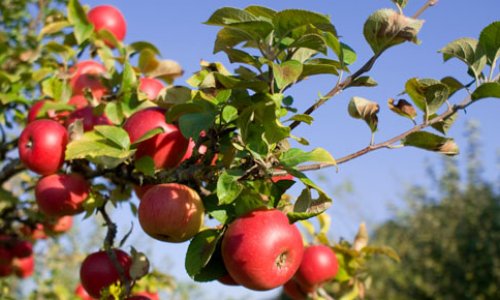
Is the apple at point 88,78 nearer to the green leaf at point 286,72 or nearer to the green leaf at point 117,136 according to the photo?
the green leaf at point 117,136

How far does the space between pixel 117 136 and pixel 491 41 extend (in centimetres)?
77

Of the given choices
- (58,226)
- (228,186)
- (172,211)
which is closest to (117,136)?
(172,211)

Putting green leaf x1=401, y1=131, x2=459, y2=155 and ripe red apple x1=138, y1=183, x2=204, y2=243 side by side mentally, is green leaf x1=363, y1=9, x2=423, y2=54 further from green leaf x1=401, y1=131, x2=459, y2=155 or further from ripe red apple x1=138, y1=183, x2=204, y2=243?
ripe red apple x1=138, y1=183, x2=204, y2=243

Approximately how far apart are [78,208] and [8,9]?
2077 millimetres

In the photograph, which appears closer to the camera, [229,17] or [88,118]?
[229,17]

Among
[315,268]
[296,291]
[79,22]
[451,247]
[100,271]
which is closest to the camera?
[100,271]

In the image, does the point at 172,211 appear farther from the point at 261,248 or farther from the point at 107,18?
the point at 107,18

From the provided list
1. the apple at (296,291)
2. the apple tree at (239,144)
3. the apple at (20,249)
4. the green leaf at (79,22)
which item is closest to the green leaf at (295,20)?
the apple tree at (239,144)

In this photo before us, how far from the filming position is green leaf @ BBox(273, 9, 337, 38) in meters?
0.94

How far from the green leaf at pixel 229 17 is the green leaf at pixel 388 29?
0.67ft

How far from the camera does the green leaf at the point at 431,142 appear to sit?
1.03 m

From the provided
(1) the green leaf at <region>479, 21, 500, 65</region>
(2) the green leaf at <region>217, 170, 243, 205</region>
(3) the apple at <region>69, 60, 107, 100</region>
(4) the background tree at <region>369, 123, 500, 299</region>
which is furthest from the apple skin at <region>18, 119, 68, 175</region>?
(4) the background tree at <region>369, 123, 500, 299</region>

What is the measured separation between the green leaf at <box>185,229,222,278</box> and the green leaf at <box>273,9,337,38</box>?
41 cm

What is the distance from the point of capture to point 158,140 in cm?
123
